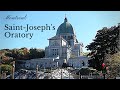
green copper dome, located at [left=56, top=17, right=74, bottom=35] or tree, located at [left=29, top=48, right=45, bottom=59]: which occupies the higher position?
green copper dome, located at [left=56, top=17, right=74, bottom=35]

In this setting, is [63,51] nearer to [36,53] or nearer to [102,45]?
[36,53]

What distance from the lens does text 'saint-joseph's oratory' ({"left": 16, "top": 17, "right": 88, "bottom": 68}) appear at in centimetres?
895

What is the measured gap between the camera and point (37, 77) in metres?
8.55

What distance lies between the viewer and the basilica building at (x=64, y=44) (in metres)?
9.00

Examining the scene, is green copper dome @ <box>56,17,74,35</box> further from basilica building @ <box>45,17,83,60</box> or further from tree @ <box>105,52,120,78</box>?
tree @ <box>105,52,120,78</box>

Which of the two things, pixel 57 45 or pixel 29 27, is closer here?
pixel 29 27

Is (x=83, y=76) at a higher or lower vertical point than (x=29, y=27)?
lower

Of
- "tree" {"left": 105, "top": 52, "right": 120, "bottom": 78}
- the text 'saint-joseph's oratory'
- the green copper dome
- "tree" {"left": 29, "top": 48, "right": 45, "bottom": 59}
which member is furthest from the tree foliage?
"tree" {"left": 29, "top": 48, "right": 45, "bottom": 59}

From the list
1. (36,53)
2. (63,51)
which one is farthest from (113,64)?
(36,53)

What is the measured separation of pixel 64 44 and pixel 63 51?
0.32 metres

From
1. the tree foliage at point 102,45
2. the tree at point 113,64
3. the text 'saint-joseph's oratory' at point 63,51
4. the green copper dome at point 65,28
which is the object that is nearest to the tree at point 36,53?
the text 'saint-joseph's oratory' at point 63,51
